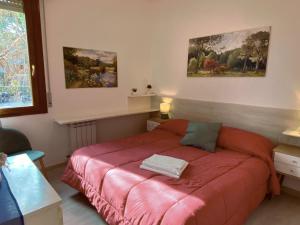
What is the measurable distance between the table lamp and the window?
187 centimetres

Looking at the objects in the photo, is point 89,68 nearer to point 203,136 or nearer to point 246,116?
point 203,136

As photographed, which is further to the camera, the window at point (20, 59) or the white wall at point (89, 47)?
the white wall at point (89, 47)

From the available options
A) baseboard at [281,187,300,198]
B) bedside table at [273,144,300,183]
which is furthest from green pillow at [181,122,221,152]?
baseboard at [281,187,300,198]

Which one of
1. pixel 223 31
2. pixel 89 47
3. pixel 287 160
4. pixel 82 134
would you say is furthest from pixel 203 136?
pixel 89 47

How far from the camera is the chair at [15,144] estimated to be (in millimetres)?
2433

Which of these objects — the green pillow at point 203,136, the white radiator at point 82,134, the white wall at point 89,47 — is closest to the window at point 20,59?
the white wall at point 89,47

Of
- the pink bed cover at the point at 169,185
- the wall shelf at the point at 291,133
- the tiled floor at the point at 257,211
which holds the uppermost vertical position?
the wall shelf at the point at 291,133

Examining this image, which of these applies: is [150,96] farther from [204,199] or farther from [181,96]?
[204,199]

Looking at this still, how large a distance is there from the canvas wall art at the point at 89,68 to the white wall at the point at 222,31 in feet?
2.93

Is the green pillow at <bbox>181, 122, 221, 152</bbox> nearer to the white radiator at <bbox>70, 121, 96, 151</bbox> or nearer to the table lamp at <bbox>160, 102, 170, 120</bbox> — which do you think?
the table lamp at <bbox>160, 102, 170, 120</bbox>

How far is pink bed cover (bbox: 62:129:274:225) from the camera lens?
1432 millimetres

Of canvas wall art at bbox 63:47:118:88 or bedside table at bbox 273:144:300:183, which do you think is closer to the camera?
bedside table at bbox 273:144:300:183

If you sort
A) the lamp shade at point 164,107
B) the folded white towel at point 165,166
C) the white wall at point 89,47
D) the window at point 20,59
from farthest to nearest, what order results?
the lamp shade at point 164,107 < the white wall at point 89,47 < the window at point 20,59 < the folded white towel at point 165,166

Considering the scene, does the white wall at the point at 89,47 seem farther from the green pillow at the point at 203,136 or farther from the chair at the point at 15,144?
the green pillow at the point at 203,136
